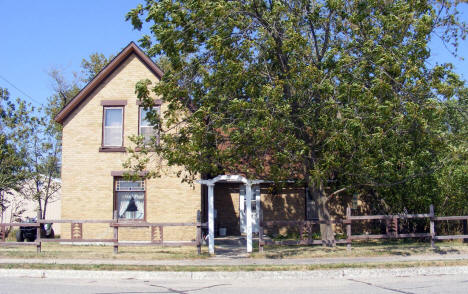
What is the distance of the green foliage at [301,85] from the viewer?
41.5 ft

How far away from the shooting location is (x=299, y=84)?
13.1m

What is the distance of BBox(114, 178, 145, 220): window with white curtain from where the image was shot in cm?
1923

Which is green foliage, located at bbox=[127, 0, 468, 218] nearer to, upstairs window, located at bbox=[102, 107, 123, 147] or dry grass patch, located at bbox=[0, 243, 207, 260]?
dry grass patch, located at bbox=[0, 243, 207, 260]

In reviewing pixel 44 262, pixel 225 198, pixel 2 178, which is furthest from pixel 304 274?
pixel 2 178

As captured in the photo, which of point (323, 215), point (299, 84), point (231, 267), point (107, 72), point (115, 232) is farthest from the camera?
point (107, 72)

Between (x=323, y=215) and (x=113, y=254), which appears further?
(x=323, y=215)

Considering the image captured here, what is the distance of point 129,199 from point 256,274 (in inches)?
371

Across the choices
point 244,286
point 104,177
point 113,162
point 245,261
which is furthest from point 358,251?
point 104,177

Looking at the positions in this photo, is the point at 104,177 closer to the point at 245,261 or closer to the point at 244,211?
the point at 244,211

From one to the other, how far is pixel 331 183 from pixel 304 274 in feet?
27.7

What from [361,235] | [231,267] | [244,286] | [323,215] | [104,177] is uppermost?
[104,177]

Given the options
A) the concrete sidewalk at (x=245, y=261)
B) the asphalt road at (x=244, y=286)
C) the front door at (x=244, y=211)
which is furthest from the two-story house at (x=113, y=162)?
the asphalt road at (x=244, y=286)

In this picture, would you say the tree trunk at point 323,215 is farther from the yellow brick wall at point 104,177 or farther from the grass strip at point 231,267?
the yellow brick wall at point 104,177

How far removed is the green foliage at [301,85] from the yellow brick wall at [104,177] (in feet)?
16.2
